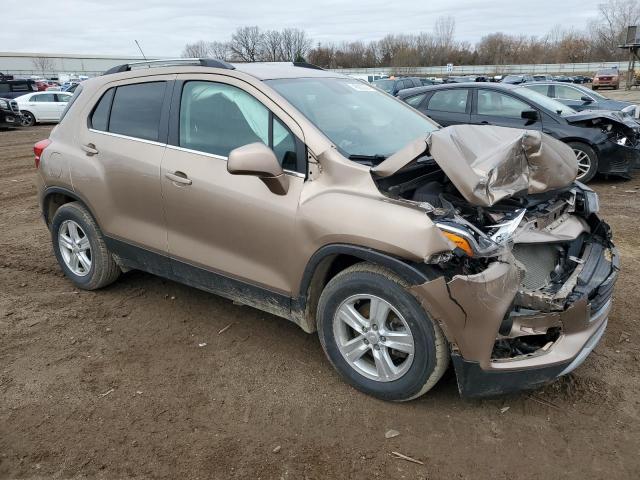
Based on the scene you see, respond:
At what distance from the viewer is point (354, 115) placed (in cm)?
359

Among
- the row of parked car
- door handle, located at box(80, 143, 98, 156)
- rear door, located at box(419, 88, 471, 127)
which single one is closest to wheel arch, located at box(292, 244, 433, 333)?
door handle, located at box(80, 143, 98, 156)

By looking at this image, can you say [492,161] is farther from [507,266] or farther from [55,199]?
[55,199]

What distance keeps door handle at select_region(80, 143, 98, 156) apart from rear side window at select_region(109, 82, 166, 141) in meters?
0.20

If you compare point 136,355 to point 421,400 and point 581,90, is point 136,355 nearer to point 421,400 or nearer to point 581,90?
point 421,400

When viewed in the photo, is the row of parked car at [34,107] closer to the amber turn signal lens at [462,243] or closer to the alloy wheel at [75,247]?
the alloy wheel at [75,247]

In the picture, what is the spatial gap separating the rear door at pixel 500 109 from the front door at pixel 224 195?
20.0ft

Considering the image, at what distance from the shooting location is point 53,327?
4039 millimetres

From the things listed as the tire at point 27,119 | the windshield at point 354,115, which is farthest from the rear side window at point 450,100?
the tire at point 27,119

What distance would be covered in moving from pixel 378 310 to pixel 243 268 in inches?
39.2

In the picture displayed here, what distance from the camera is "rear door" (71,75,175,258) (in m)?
3.77

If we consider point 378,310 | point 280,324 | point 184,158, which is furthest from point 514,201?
point 184,158

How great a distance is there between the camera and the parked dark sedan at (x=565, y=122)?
8086mm

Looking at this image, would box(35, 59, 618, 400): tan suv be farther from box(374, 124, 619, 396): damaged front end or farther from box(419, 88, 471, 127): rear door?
box(419, 88, 471, 127): rear door

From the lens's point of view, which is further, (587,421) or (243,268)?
(243,268)
